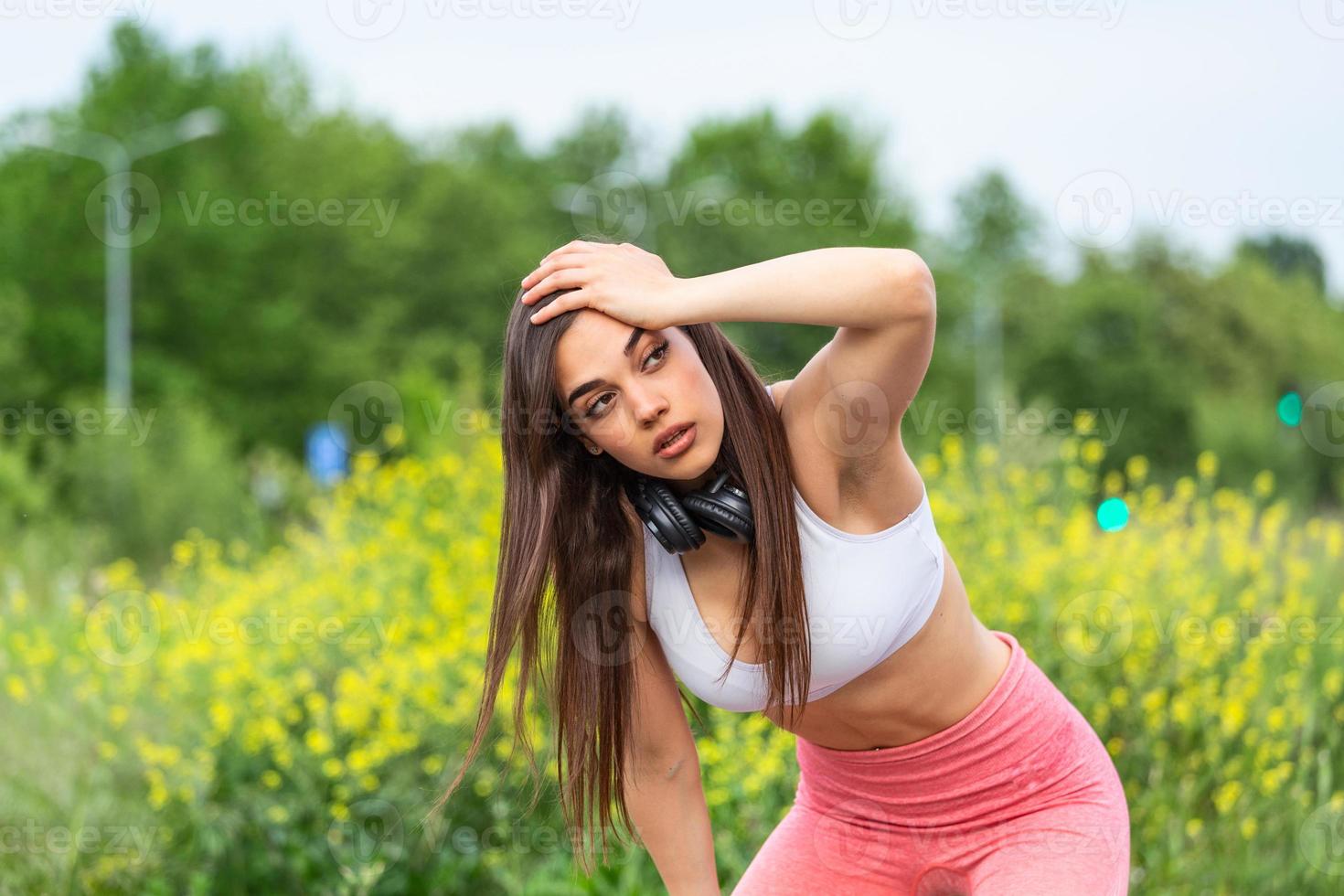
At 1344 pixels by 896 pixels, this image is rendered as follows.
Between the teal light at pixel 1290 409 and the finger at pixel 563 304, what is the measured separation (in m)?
6.05

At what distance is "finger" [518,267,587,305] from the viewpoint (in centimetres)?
207

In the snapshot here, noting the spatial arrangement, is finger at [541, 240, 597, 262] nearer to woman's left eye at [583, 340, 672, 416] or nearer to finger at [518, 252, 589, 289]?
finger at [518, 252, 589, 289]

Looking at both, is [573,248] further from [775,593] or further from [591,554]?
[775,593]

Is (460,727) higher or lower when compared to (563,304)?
lower

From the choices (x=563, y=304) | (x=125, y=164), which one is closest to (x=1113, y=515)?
(x=563, y=304)

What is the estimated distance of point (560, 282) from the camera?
2.07 metres

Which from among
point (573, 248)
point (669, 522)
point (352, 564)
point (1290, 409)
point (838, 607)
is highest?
point (573, 248)

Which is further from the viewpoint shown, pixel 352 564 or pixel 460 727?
pixel 352 564

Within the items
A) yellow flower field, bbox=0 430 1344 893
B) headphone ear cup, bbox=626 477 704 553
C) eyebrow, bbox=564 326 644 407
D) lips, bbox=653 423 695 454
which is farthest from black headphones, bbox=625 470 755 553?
yellow flower field, bbox=0 430 1344 893

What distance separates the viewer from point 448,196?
36.5 m

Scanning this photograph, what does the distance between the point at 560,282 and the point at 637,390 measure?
8.5 inches

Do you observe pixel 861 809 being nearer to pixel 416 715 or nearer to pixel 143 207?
pixel 416 715

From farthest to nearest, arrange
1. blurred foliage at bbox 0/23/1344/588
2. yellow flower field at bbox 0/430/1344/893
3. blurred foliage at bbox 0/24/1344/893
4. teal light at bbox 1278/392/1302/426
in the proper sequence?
blurred foliage at bbox 0/23/1344/588
teal light at bbox 1278/392/1302/426
blurred foliage at bbox 0/24/1344/893
yellow flower field at bbox 0/430/1344/893

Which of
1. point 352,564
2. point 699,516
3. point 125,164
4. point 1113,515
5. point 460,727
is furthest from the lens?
point 125,164
